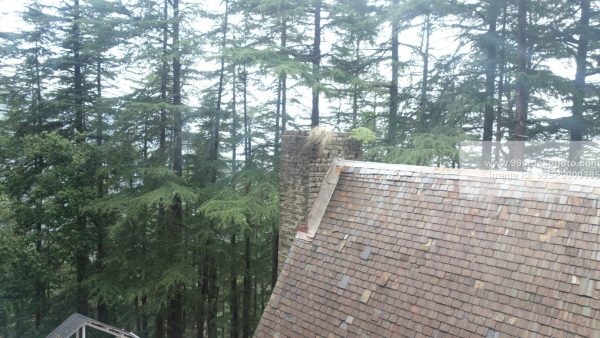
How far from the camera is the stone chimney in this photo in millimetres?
6766

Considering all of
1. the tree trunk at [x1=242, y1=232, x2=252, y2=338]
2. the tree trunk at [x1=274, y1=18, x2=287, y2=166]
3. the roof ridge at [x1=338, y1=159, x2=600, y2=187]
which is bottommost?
the tree trunk at [x1=242, y1=232, x2=252, y2=338]

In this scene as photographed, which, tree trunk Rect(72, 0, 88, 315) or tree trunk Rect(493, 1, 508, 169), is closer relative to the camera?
tree trunk Rect(493, 1, 508, 169)

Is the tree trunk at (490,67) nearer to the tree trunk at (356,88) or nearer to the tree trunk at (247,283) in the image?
the tree trunk at (356,88)

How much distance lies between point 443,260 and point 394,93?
9.95m

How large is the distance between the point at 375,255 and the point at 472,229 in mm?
1288

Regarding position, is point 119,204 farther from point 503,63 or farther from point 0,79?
point 503,63

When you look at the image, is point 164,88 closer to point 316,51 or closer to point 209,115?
point 209,115

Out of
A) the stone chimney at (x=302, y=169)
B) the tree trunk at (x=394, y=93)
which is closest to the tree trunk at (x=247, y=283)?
the tree trunk at (x=394, y=93)

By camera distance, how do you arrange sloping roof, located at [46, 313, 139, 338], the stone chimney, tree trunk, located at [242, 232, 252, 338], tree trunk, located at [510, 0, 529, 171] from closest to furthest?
the stone chimney → sloping roof, located at [46, 313, 139, 338] → tree trunk, located at [510, 0, 529, 171] → tree trunk, located at [242, 232, 252, 338]

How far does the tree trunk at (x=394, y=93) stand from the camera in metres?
12.9

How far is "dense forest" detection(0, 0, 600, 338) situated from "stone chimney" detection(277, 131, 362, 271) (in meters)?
3.15

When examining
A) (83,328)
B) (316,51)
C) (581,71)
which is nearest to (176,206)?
(83,328)

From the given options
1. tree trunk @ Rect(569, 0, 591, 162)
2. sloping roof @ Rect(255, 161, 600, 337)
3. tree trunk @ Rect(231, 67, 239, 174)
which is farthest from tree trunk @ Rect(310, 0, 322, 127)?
tree trunk @ Rect(569, 0, 591, 162)

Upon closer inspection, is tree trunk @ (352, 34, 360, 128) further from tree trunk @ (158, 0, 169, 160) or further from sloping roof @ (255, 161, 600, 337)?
sloping roof @ (255, 161, 600, 337)
